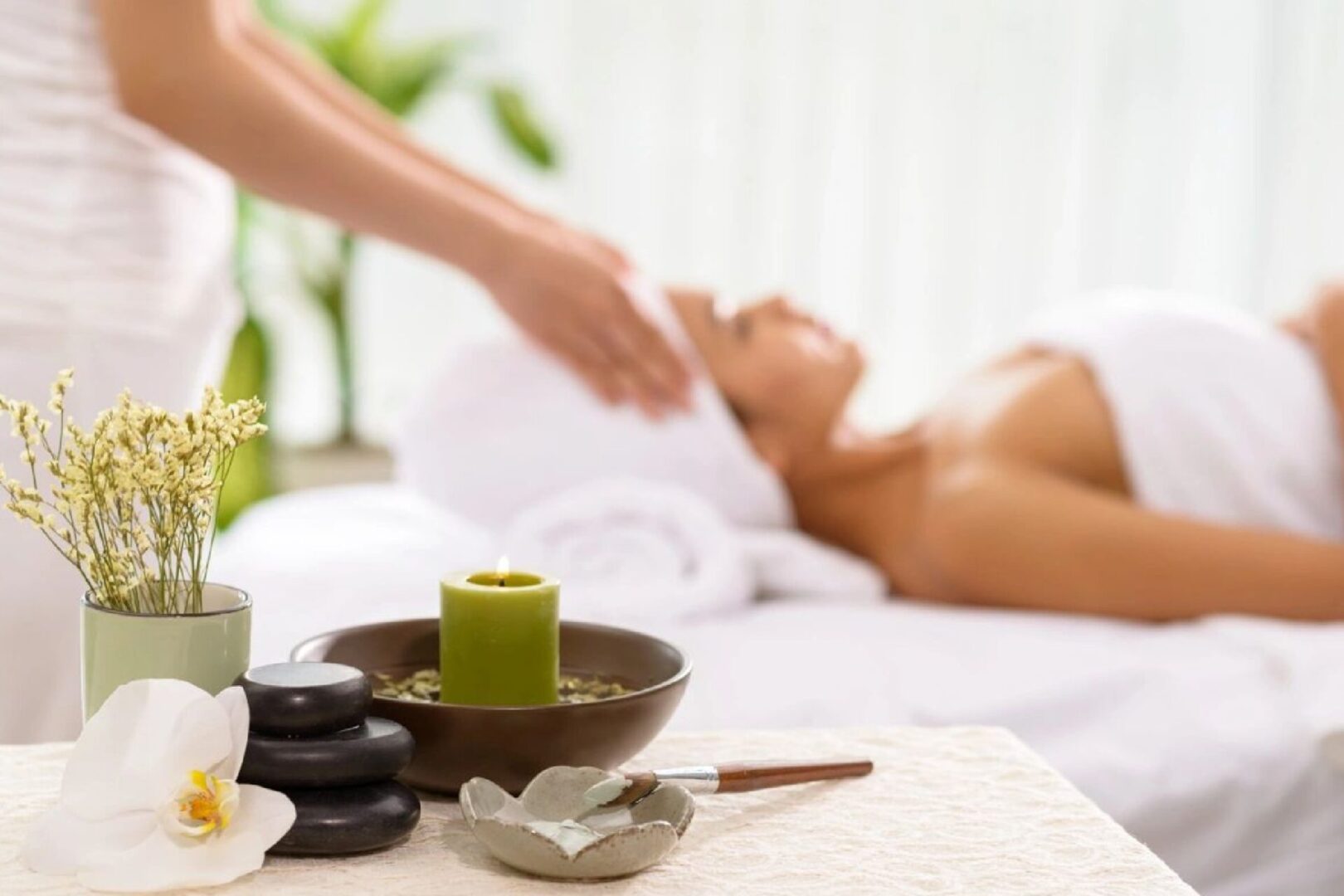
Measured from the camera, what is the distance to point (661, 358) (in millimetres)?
1815

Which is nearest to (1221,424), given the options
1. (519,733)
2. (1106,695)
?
(1106,695)

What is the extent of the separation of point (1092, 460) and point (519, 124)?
1.60 metres

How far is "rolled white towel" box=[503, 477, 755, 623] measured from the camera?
1630 millimetres

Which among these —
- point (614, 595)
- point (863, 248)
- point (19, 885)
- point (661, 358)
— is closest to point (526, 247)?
point (661, 358)

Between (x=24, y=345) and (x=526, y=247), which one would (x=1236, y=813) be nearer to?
(x=526, y=247)

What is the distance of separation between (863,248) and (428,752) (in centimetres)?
287

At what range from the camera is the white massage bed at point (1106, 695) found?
1.37m

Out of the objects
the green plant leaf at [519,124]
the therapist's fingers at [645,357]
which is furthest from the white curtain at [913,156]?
the therapist's fingers at [645,357]

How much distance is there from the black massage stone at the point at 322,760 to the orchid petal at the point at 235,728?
0.01 metres

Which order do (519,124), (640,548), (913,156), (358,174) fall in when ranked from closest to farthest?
(358,174) < (640,548) < (519,124) < (913,156)

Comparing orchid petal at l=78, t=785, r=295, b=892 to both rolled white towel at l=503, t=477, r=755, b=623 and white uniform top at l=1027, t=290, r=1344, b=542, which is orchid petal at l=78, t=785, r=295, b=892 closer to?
rolled white towel at l=503, t=477, r=755, b=623

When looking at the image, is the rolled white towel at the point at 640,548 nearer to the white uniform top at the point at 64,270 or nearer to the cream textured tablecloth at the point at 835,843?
the white uniform top at the point at 64,270

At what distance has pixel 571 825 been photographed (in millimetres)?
755

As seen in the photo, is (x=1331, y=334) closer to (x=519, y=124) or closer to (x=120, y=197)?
(x=120, y=197)
